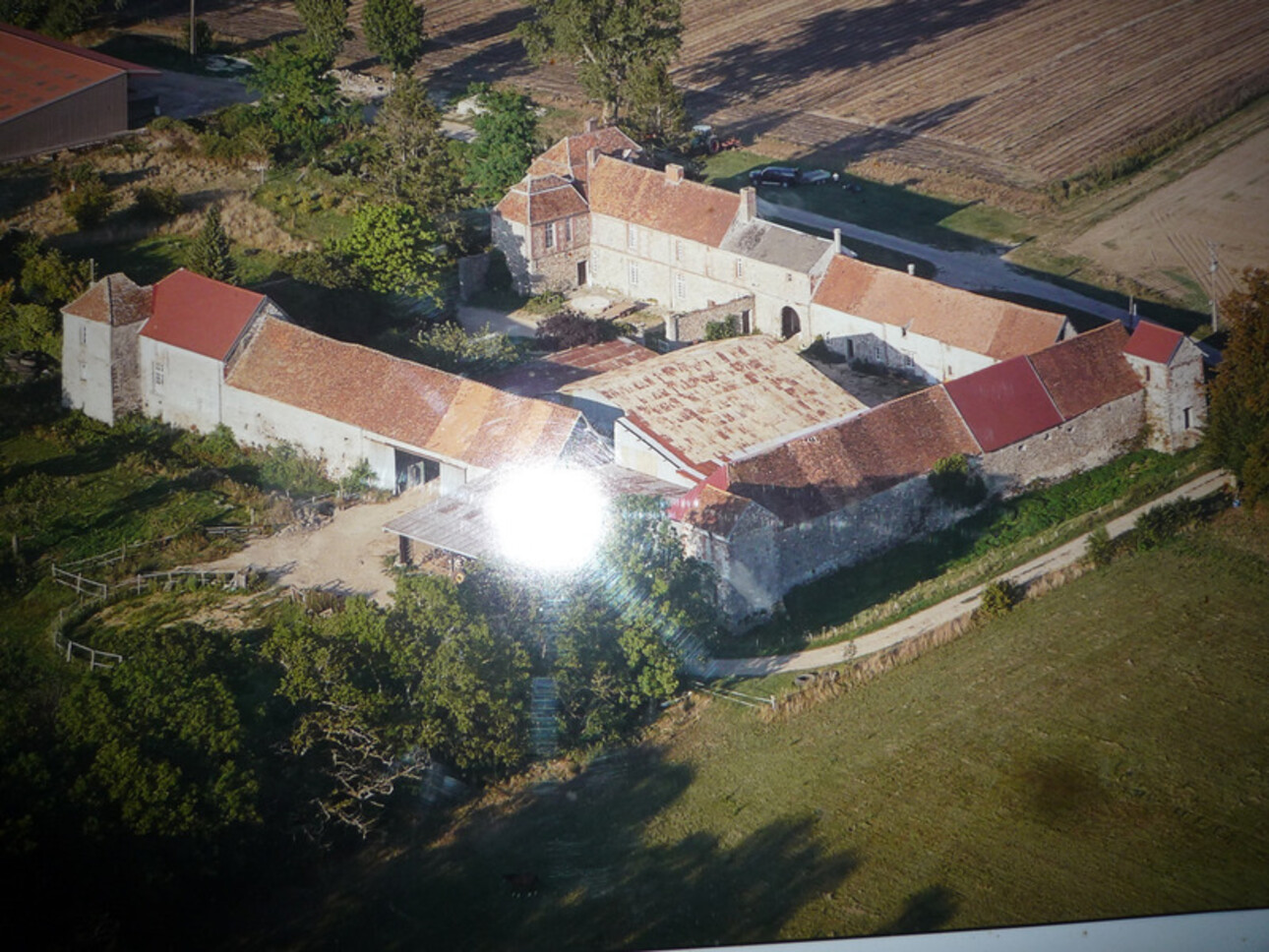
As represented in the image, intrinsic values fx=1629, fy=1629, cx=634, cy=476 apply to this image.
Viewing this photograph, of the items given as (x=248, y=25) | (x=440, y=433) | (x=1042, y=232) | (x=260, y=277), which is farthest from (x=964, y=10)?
(x=440, y=433)

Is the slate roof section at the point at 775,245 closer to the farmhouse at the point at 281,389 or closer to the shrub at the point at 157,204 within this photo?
the farmhouse at the point at 281,389

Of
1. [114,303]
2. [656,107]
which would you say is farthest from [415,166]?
[114,303]

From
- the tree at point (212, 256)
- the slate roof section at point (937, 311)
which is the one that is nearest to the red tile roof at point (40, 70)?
the tree at point (212, 256)

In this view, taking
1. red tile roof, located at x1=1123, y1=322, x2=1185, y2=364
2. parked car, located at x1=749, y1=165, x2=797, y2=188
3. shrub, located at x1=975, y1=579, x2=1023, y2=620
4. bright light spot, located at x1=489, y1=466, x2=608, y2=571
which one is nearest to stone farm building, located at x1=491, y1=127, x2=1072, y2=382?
red tile roof, located at x1=1123, y1=322, x2=1185, y2=364

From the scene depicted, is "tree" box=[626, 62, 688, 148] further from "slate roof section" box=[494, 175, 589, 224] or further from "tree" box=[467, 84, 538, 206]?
"slate roof section" box=[494, 175, 589, 224]

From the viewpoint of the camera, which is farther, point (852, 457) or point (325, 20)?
point (325, 20)

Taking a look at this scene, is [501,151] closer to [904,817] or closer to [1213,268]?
[1213,268]
